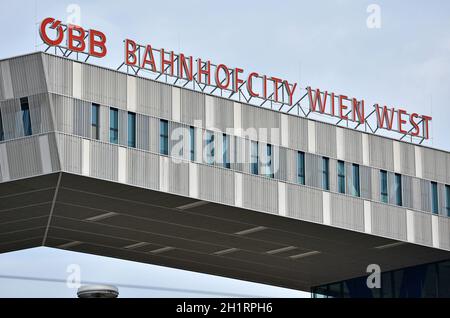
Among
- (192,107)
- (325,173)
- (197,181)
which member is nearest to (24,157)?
(197,181)

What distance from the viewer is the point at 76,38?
53031mm

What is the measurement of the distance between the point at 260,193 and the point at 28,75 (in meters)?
15.0

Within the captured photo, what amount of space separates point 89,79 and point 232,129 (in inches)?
363

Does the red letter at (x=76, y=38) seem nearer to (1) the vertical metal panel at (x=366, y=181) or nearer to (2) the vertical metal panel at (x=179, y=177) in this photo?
(2) the vertical metal panel at (x=179, y=177)

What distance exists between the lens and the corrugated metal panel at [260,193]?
5738 centimetres

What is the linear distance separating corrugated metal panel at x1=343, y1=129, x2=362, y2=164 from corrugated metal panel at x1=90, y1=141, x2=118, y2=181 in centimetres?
1663

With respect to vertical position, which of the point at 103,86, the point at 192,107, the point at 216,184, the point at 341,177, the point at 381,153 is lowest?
the point at 216,184

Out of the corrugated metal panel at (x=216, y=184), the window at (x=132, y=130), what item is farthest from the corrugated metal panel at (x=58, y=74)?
the corrugated metal panel at (x=216, y=184)

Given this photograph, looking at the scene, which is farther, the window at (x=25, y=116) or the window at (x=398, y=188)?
the window at (x=398, y=188)

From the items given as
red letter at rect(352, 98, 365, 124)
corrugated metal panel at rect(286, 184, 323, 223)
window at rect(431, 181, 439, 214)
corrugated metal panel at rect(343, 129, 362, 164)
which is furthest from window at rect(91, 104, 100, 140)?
window at rect(431, 181, 439, 214)

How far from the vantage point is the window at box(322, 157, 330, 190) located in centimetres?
6125

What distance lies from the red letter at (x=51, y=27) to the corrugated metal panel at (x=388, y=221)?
22762 mm

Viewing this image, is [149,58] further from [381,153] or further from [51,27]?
[381,153]

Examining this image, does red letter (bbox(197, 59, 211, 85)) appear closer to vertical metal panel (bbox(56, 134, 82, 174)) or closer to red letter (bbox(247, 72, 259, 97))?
red letter (bbox(247, 72, 259, 97))
